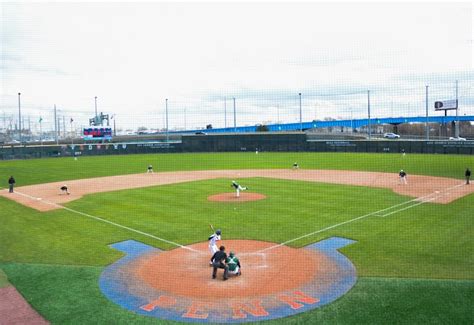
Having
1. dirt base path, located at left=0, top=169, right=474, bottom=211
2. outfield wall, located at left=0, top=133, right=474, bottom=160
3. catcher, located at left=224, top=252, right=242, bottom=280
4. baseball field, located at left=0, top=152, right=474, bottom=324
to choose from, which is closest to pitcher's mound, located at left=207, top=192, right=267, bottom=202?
baseball field, located at left=0, top=152, right=474, bottom=324

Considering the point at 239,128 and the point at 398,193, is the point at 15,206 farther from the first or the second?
the point at 239,128

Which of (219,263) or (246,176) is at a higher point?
(246,176)

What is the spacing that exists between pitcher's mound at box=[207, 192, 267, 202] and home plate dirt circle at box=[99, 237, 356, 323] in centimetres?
586

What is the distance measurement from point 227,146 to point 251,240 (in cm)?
3541

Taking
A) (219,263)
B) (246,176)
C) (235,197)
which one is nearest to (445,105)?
(246,176)

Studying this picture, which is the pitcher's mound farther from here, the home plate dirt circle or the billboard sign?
the billboard sign

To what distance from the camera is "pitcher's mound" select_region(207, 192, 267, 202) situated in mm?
15573

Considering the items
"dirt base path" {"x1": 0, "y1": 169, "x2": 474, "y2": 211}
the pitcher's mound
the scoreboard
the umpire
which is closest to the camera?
the umpire

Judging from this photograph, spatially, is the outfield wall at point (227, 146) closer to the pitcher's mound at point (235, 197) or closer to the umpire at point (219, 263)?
the pitcher's mound at point (235, 197)

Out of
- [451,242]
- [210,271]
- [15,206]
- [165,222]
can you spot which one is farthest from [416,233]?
[15,206]

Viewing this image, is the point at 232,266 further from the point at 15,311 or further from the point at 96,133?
the point at 96,133

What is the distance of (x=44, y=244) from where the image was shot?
1009 centimetres

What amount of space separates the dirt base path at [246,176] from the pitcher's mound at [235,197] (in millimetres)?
5240

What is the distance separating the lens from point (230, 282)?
7293mm
